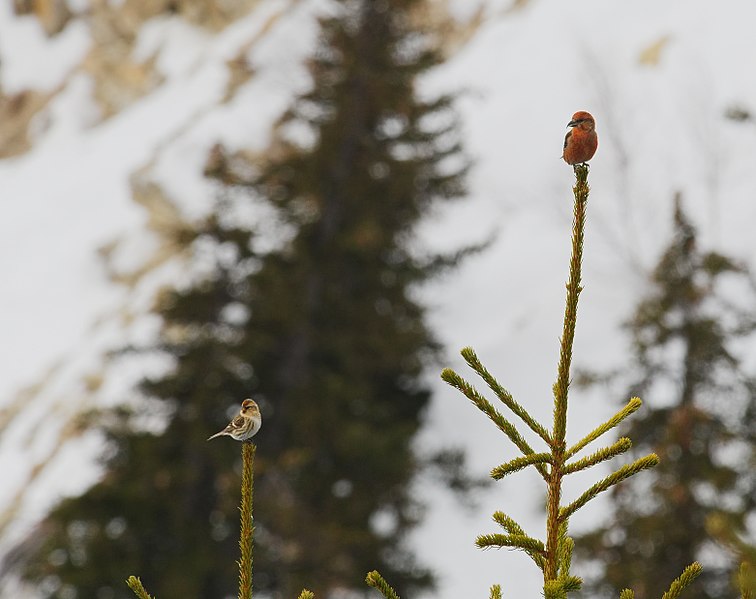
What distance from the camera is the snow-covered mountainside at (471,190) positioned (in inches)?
633

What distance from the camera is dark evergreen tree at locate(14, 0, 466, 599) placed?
36.0 ft

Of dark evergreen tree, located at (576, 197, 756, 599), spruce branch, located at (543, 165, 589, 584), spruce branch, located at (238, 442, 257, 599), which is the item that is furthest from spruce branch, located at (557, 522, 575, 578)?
dark evergreen tree, located at (576, 197, 756, 599)

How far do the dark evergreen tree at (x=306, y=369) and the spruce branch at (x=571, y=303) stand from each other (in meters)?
8.48

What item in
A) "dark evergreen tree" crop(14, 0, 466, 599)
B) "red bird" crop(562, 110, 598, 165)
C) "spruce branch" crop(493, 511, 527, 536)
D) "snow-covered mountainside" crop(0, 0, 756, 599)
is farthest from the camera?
"snow-covered mountainside" crop(0, 0, 756, 599)

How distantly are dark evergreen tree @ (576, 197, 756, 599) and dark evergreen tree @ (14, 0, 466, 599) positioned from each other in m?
3.89

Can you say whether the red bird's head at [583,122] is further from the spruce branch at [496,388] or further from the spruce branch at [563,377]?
the spruce branch at [496,388]

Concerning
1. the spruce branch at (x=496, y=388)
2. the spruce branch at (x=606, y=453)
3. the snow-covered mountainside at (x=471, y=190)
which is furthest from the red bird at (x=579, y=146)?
the snow-covered mountainside at (x=471, y=190)

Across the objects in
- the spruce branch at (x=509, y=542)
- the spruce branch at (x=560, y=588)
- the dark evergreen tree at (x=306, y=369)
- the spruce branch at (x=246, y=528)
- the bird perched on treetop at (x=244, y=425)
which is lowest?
the spruce branch at (x=246, y=528)

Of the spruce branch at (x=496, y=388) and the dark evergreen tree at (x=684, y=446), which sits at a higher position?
the dark evergreen tree at (x=684, y=446)

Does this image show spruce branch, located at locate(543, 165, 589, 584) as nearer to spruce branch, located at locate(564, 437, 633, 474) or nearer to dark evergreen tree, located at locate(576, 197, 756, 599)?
spruce branch, located at locate(564, 437, 633, 474)

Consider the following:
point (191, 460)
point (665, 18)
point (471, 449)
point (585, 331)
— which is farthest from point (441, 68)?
point (191, 460)

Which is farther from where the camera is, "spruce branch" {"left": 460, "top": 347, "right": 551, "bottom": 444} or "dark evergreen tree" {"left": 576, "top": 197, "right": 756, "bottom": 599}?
"dark evergreen tree" {"left": 576, "top": 197, "right": 756, "bottom": 599}

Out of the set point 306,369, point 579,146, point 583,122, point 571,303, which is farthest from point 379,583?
point 306,369

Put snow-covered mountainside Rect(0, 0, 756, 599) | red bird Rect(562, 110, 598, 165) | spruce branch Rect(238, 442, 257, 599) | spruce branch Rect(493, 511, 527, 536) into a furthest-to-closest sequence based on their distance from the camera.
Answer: snow-covered mountainside Rect(0, 0, 756, 599) < red bird Rect(562, 110, 598, 165) < spruce branch Rect(493, 511, 527, 536) < spruce branch Rect(238, 442, 257, 599)
